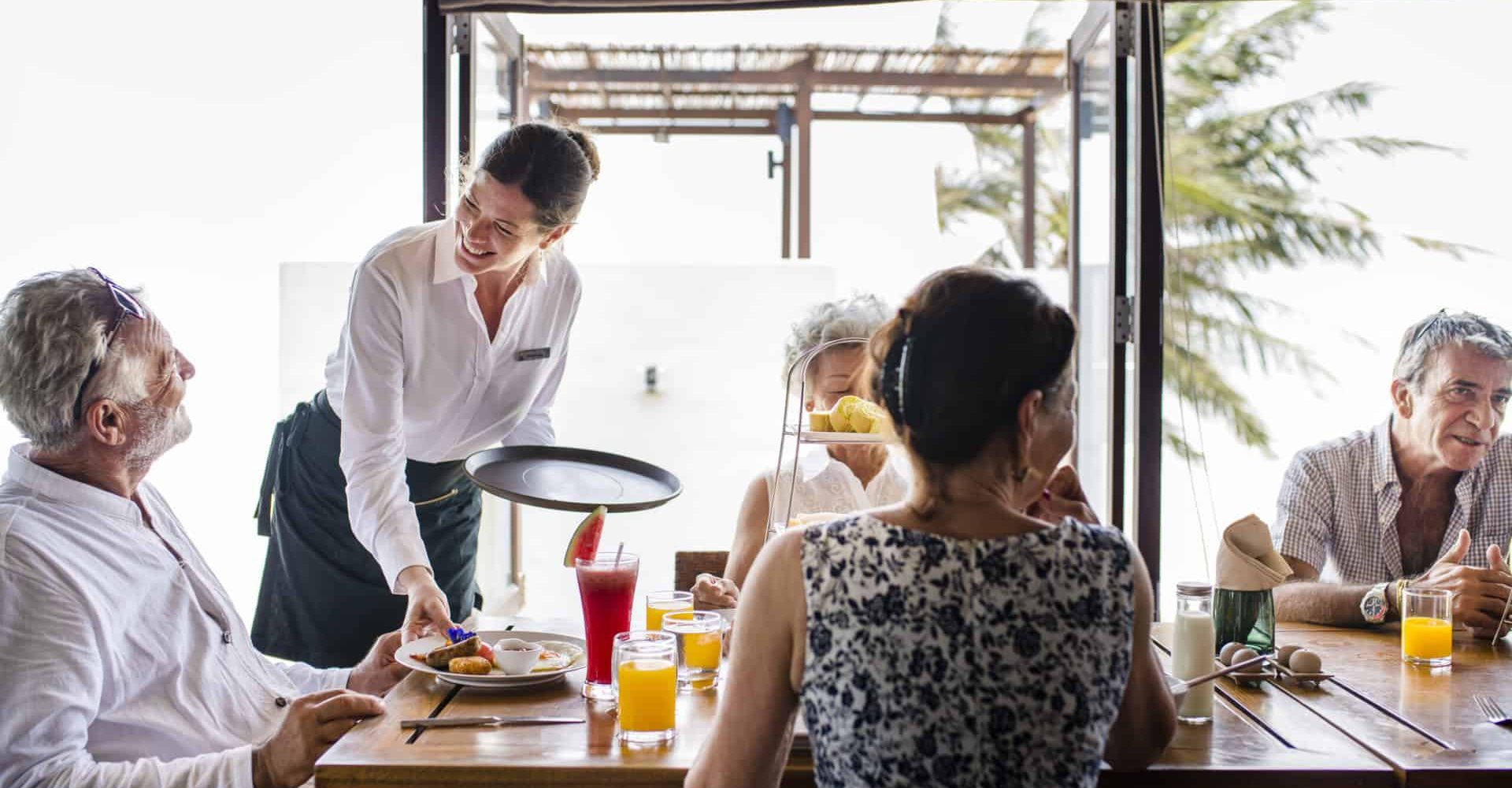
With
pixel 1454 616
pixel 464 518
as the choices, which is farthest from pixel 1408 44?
pixel 464 518

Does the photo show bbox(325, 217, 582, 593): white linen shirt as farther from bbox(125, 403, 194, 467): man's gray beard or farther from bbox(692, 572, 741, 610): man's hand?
bbox(692, 572, 741, 610): man's hand

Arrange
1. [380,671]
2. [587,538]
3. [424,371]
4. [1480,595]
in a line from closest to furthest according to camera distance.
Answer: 1. [587,538]
2. [380,671]
3. [1480,595]
4. [424,371]

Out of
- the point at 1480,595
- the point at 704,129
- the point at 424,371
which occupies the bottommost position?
the point at 1480,595

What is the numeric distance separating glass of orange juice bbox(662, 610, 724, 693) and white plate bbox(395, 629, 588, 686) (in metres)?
0.13

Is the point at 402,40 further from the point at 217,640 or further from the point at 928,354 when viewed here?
the point at 928,354

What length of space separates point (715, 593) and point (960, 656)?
0.94m

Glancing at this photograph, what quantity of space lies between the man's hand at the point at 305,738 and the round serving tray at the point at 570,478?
39 cm

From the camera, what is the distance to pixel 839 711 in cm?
104

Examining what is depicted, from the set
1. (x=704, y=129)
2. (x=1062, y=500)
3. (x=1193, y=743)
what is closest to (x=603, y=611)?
(x=1062, y=500)

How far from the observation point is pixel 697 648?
156cm

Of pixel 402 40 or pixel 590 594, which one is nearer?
pixel 590 594

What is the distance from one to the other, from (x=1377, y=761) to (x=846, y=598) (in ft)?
2.29

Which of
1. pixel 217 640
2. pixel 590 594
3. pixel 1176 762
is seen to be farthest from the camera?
pixel 217 640

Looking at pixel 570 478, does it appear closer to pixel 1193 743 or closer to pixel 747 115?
pixel 1193 743
